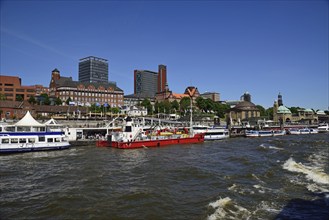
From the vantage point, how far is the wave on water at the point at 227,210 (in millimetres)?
18281

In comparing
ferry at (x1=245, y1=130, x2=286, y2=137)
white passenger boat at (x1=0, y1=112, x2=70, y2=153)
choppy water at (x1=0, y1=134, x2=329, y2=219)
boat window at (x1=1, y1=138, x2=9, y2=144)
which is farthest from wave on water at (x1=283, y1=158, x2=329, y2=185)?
ferry at (x1=245, y1=130, x2=286, y2=137)

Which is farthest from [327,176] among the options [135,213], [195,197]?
[135,213]

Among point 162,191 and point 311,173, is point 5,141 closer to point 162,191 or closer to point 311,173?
point 162,191

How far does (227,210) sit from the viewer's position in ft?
63.8

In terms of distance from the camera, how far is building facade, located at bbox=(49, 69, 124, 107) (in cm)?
17312

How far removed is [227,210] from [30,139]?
1804 inches

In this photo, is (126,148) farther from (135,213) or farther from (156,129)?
(135,213)

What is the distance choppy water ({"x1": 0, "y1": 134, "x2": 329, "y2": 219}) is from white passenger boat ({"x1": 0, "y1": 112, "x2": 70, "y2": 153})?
13142mm

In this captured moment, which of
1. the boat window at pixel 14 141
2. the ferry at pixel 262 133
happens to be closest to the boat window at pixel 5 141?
the boat window at pixel 14 141

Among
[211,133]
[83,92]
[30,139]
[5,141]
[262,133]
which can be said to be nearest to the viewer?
[5,141]

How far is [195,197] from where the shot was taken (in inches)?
885

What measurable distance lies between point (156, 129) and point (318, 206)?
5295 centimetres

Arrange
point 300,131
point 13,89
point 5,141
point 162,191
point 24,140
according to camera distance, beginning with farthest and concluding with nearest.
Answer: point 13,89 → point 300,131 → point 24,140 → point 5,141 → point 162,191

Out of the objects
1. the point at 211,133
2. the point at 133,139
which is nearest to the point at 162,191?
the point at 133,139
